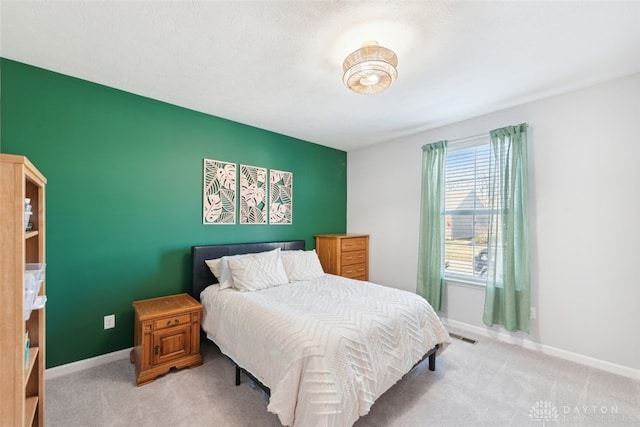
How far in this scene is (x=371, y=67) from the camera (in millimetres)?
1704

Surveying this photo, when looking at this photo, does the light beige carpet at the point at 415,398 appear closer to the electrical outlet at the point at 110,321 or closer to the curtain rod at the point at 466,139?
the electrical outlet at the point at 110,321

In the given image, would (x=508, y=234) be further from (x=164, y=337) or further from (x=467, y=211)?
(x=164, y=337)

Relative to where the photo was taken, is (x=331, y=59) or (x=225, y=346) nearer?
(x=331, y=59)

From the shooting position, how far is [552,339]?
8.49 ft

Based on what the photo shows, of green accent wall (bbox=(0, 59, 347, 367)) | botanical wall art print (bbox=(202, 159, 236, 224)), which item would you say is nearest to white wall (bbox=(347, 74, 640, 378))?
botanical wall art print (bbox=(202, 159, 236, 224))

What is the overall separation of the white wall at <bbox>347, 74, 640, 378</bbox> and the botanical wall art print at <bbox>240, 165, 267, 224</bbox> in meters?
2.72

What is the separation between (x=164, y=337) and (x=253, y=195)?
5.88 feet

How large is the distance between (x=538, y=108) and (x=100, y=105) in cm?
425

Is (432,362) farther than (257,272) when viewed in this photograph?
No

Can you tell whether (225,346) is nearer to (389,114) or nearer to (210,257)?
(210,257)

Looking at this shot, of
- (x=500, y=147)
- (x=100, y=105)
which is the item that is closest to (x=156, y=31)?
(x=100, y=105)

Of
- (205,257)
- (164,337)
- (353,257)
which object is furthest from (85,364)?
(353,257)

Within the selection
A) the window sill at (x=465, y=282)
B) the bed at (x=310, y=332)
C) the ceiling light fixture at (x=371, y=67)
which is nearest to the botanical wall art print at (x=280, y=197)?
the bed at (x=310, y=332)

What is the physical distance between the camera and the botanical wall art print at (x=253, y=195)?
3279mm
